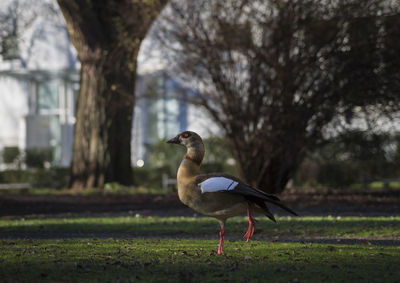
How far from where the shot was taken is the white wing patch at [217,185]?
22.9 ft

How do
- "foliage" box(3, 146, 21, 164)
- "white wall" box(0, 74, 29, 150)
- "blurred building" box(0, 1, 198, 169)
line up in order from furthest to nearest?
"white wall" box(0, 74, 29, 150)
"blurred building" box(0, 1, 198, 169)
"foliage" box(3, 146, 21, 164)

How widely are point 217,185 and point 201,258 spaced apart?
0.81 metres

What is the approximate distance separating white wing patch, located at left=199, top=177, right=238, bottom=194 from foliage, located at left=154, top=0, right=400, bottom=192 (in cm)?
917

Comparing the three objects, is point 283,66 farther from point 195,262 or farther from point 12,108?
point 12,108

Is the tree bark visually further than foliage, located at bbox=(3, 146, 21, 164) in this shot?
No

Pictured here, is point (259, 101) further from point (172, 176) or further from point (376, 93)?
point (172, 176)

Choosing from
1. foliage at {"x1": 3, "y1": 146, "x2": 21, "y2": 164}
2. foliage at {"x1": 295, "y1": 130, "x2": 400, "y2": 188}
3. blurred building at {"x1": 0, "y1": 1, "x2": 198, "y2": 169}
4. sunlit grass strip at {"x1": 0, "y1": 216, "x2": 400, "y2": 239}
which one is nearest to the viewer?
sunlit grass strip at {"x1": 0, "y1": 216, "x2": 400, "y2": 239}

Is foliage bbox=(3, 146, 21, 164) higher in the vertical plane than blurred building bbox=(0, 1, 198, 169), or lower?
lower

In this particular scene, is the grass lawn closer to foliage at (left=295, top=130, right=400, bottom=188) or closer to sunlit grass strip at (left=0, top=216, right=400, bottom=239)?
sunlit grass strip at (left=0, top=216, right=400, bottom=239)

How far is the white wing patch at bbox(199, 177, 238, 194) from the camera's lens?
6.97 metres

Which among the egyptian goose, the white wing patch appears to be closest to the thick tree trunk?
the egyptian goose

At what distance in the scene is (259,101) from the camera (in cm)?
1639

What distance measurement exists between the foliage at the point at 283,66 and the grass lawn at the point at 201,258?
226 inches

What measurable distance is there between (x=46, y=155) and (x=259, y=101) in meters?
12.3
